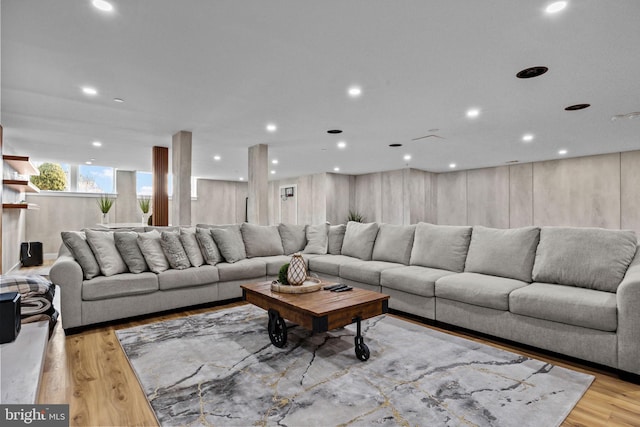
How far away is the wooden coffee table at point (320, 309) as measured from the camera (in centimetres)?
232

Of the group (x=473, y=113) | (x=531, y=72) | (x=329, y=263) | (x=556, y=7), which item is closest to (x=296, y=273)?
(x=329, y=263)

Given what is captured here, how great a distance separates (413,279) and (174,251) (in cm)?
261

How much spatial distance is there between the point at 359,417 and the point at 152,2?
2.71 meters

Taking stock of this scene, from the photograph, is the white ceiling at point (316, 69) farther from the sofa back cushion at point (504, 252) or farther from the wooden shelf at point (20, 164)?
the sofa back cushion at point (504, 252)

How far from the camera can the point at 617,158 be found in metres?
7.46

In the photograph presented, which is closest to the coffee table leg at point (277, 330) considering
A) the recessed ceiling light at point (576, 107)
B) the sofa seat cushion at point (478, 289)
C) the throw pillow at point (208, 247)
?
the sofa seat cushion at point (478, 289)

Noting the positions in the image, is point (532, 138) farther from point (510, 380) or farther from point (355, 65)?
point (510, 380)

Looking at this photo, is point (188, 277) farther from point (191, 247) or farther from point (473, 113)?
point (473, 113)

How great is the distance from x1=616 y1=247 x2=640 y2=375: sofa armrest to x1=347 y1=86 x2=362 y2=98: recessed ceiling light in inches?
110

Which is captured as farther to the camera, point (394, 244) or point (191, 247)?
point (394, 244)

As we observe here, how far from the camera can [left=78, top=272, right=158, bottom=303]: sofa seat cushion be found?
10.2 feet

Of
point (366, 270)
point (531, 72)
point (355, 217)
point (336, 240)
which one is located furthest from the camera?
point (355, 217)

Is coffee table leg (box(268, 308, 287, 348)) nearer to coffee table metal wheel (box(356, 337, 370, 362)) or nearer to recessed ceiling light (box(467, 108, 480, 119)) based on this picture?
coffee table metal wheel (box(356, 337, 370, 362))

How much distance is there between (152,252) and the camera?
3627 millimetres
